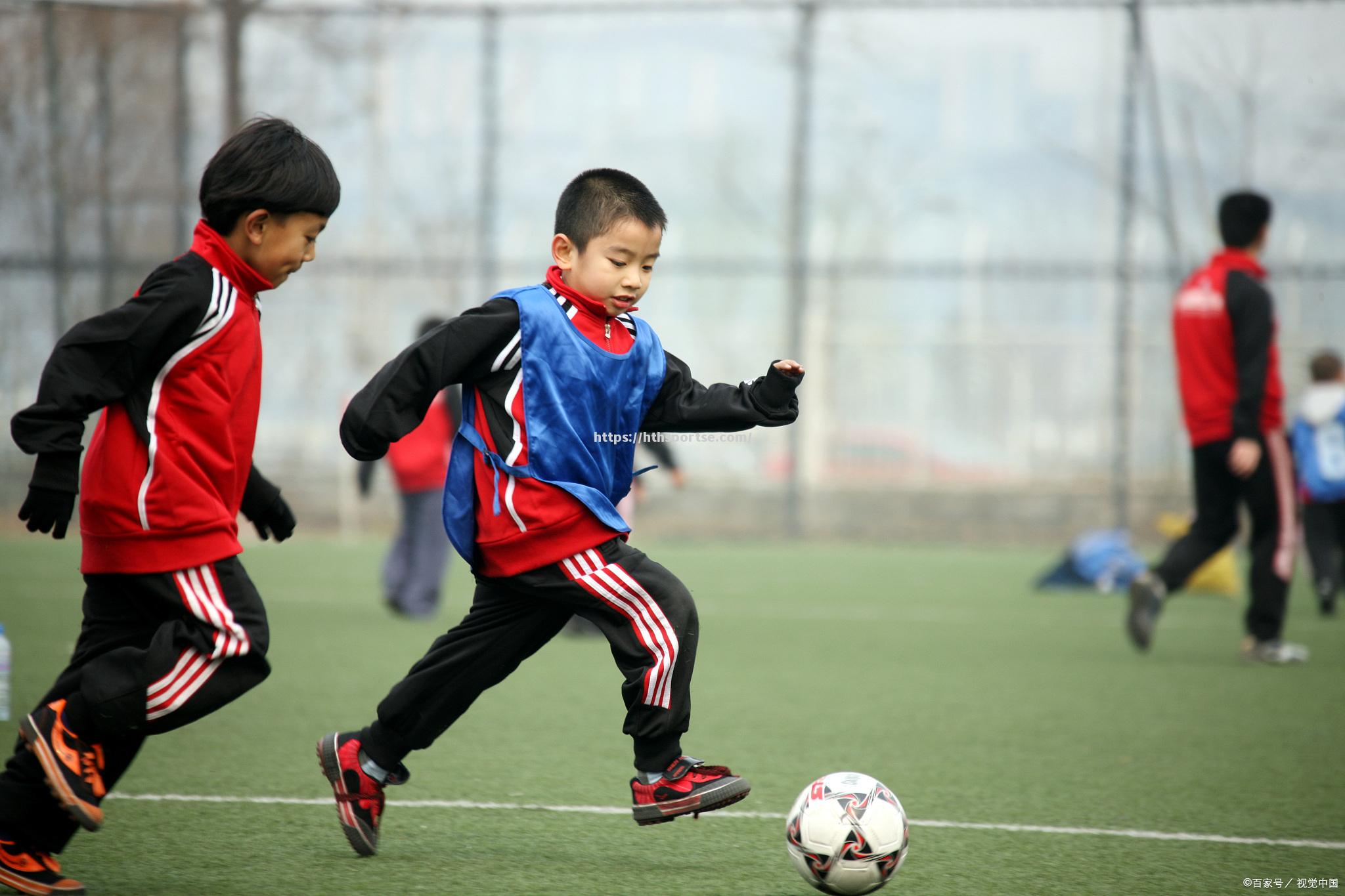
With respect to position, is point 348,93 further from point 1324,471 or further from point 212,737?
point 212,737

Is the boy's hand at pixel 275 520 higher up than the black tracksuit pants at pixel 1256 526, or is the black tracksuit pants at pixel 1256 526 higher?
the boy's hand at pixel 275 520

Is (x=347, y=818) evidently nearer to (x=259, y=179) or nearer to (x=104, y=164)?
(x=259, y=179)

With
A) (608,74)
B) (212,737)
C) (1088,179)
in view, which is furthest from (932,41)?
(212,737)

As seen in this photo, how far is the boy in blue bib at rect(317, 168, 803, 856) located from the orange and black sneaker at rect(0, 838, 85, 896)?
621mm

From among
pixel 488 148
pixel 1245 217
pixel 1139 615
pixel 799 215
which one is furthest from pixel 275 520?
pixel 488 148

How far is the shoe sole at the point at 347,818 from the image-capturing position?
3.28 meters

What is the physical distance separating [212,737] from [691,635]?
7.58ft

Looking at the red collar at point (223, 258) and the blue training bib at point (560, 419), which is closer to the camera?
the red collar at point (223, 258)

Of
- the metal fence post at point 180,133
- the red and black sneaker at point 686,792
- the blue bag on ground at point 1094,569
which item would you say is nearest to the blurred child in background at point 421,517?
the blue bag on ground at point 1094,569

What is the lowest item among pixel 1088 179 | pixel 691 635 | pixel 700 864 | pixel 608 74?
pixel 700 864

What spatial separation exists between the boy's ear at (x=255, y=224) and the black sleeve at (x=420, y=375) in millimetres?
373

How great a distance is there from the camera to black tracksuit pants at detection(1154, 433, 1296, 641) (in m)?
6.75

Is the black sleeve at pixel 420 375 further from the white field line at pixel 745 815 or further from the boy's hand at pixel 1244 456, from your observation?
the boy's hand at pixel 1244 456

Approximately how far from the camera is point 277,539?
3.46m
